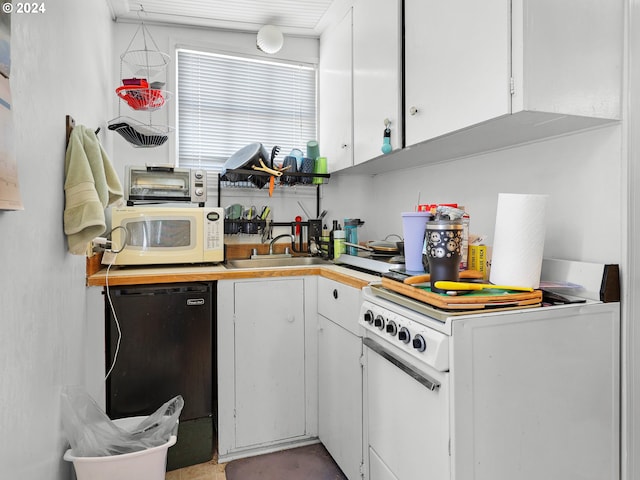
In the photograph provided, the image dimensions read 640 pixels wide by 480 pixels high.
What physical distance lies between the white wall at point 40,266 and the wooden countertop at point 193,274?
0.17m

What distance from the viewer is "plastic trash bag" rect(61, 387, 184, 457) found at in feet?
4.49

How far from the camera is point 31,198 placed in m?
1.05

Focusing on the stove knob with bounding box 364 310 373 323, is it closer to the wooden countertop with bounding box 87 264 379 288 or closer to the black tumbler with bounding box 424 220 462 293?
the wooden countertop with bounding box 87 264 379 288

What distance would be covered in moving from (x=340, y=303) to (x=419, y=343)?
712 millimetres

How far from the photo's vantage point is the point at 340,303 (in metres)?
1.83

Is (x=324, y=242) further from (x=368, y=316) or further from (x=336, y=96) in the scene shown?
(x=368, y=316)

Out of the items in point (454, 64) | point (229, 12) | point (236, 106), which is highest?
point (229, 12)

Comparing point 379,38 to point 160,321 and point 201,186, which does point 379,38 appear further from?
point 160,321

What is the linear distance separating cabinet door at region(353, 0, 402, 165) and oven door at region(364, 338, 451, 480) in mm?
1009

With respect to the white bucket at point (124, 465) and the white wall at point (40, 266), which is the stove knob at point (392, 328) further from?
the white wall at point (40, 266)

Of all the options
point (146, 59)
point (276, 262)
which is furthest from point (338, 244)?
point (146, 59)

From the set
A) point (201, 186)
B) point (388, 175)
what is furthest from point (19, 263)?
point (388, 175)

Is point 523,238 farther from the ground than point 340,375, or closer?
farther from the ground

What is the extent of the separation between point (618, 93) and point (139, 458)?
208 centimetres
